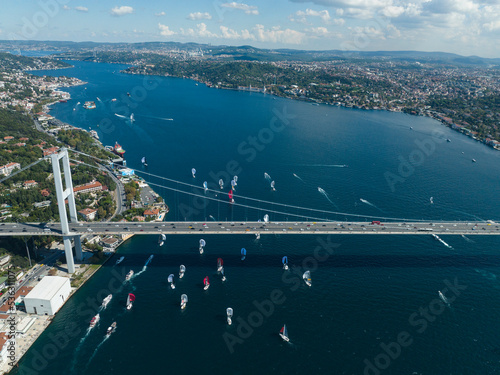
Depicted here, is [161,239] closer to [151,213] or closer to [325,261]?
[151,213]

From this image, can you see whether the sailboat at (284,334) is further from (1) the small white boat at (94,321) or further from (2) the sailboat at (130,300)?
(1) the small white boat at (94,321)

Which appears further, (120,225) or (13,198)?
(13,198)

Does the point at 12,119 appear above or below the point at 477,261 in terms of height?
above

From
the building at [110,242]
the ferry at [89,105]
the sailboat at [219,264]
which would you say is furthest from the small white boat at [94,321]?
the ferry at [89,105]

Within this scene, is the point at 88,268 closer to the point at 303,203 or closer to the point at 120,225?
the point at 120,225

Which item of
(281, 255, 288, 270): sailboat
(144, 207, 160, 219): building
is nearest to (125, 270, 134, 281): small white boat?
(144, 207, 160, 219): building

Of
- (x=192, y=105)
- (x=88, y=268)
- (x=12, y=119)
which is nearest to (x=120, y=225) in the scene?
(x=88, y=268)
